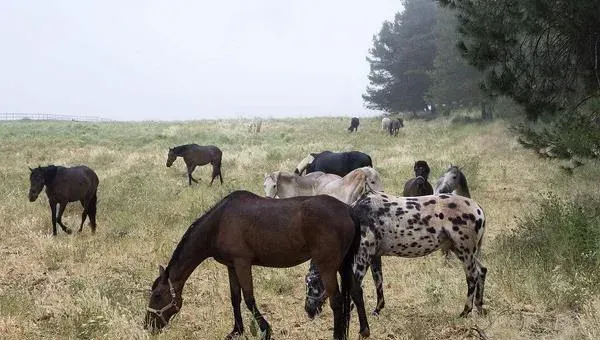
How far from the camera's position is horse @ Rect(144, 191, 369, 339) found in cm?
533

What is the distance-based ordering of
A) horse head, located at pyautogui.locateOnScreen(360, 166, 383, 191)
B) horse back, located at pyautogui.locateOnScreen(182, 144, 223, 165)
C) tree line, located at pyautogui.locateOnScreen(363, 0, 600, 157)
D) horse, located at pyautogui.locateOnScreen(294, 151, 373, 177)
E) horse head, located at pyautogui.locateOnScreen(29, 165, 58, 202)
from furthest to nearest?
1. horse back, located at pyautogui.locateOnScreen(182, 144, 223, 165)
2. horse, located at pyautogui.locateOnScreen(294, 151, 373, 177)
3. horse head, located at pyautogui.locateOnScreen(29, 165, 58, 202)
4. horse head, located at pyautogui.locateOnScreen(360, 166, 383, 191)
5. tree line, located at pyautogui.locateOnScreen(363, 0, 600, 157)

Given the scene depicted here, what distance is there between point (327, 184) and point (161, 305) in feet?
16.8

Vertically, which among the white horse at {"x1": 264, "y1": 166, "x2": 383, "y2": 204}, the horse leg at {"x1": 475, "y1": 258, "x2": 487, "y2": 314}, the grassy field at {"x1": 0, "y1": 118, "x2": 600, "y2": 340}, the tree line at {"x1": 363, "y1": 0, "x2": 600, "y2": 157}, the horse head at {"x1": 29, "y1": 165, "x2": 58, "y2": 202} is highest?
the tree line at {"x1": 363, "y1": 0, "x2": 600, "y2": 157}

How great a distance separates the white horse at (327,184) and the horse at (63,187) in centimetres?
429

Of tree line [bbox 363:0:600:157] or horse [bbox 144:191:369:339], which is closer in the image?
horse [bbox 144:191:369:339]

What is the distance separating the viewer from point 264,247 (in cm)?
543

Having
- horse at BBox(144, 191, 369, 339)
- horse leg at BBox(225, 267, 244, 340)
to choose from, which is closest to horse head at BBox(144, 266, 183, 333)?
horse at BBox(144, 191, 369, 339)

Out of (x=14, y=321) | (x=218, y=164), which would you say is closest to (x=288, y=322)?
(x=14, y=321)

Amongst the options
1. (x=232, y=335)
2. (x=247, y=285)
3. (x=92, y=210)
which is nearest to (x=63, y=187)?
(x=92, y=210)

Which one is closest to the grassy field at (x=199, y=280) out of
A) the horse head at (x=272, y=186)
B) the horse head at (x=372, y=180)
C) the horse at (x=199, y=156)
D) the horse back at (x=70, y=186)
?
the horse back at (x=70, y=186)

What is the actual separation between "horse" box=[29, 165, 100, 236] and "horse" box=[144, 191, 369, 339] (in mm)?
A: 6639

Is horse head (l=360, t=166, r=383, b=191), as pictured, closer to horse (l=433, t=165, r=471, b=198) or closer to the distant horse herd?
horse (l=433, t=165, r=471, b=198)

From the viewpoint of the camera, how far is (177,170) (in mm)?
21453

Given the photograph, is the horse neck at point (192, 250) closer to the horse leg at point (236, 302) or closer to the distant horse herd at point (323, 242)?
the distant horse herd at point (323, 242)
